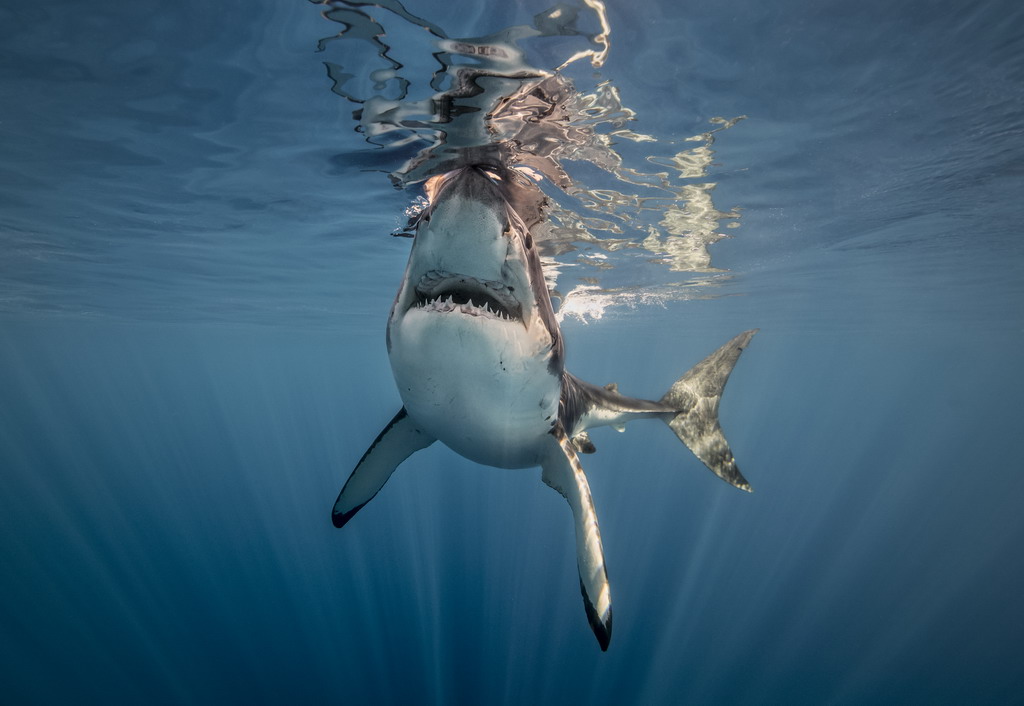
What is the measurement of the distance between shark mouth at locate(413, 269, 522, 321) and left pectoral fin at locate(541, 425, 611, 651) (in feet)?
5.43

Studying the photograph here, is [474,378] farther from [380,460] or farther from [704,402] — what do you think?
[704,402]

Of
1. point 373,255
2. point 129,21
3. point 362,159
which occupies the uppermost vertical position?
point 129,21

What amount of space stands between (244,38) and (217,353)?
6321cm

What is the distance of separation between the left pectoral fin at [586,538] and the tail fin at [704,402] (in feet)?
12.5

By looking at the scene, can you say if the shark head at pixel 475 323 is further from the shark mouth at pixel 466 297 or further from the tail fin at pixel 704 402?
the tail fin at pixel 704 402

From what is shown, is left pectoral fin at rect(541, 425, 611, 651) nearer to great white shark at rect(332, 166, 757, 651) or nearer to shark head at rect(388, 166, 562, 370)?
great white shark at rect(332, 166, 757, 651)

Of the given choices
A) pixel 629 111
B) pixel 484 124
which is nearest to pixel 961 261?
pixel 629 111

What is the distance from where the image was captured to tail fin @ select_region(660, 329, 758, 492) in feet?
24.1

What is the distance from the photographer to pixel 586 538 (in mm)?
3705

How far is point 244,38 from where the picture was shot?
18.7 ft

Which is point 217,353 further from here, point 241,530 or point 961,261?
point 961,261

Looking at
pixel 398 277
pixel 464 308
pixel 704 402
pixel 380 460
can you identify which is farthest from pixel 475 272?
pixel 398 277

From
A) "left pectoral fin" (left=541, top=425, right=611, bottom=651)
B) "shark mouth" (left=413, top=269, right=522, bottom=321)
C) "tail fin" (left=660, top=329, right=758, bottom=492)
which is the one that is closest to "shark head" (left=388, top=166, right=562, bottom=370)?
"shark mouth" (left=413, top=269, right=522, bottom=321)

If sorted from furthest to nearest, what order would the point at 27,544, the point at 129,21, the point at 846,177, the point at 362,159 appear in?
1. the point at 27,544
2. the point at 846,177
3. the point at 362,159
4. the point at 129,21
